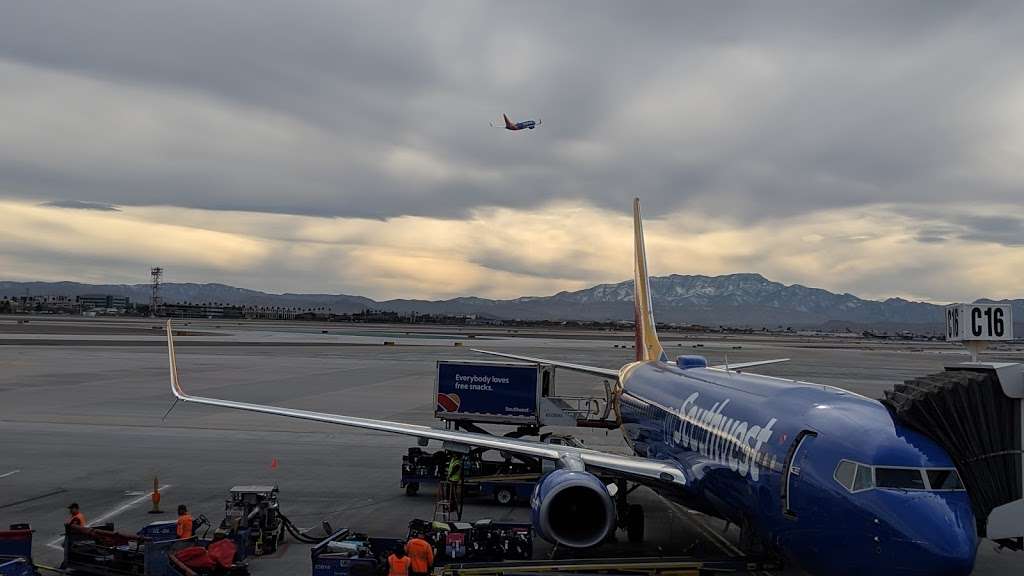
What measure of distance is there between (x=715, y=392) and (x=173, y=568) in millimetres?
10763

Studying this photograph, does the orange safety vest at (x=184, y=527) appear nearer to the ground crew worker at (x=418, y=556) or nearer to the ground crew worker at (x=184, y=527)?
the ground crew worker at (x=184, y=527)

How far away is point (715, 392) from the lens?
55.5ft

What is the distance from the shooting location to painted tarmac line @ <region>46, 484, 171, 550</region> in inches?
684

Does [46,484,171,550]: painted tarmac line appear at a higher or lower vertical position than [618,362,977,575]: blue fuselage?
lower

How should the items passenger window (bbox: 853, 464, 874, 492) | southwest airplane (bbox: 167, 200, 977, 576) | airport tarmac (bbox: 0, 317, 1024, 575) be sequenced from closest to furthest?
southwest airplane (bbox: 167, 200, 977, 576)
passenger window (bbox: 853, 464, 874, 492)
airport tarmac (bbox: 0, 317, 1024, 575)

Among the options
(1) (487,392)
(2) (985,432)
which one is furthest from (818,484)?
(1) (487,392)

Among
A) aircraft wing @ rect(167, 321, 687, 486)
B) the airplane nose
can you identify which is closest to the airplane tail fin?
aircraft wing @ rect(167, 321, 687, 486)

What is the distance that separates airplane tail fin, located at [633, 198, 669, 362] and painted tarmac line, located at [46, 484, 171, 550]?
1583cm

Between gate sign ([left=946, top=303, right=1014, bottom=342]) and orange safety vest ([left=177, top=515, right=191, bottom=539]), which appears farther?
orange safety vest ([left=177, top=515, right=191, bottom=539])

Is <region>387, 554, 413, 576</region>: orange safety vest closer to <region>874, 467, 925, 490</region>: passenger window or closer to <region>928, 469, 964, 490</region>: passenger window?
<region>874, 467, 925, 490</region>: passenger window

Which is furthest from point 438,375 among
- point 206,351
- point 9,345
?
point 9,345

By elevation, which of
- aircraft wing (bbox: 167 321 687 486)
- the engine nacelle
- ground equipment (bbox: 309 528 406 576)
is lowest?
ground equipment (bbox: 309 528 406 576)

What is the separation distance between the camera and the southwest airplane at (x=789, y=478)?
33.2 ft

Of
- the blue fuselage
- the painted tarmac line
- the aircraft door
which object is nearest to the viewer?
the blue fuselage
